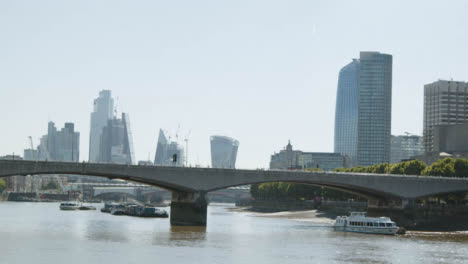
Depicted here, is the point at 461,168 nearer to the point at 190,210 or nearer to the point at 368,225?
the point at 368,225

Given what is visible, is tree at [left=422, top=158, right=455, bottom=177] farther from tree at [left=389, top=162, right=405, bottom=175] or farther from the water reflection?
the water reflection

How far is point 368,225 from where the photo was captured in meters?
107

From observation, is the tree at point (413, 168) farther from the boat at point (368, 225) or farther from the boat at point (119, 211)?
the boat at point (119, 211)

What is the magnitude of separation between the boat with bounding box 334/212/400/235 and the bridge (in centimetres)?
877

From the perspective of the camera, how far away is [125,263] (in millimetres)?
62844

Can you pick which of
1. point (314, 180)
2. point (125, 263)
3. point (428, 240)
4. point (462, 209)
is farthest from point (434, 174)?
point (125, 263)

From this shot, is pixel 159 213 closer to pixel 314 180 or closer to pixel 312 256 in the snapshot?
pixel 314 180

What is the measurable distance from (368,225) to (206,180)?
23350mm

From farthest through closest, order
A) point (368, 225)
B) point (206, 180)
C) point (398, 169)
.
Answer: point (398, 169) < point (206, 180) < point (368, 225)

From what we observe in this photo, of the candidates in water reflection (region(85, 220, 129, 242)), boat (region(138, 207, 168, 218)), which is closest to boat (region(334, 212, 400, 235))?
water reflection (region(85, 220, 129, 242))

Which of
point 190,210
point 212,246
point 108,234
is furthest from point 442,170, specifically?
point 212,246

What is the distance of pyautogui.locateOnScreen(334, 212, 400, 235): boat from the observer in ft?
342

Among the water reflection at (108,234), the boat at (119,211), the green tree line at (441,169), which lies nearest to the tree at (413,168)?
the green tree line at (441,169)

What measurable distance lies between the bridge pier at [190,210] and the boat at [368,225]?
788 inches
